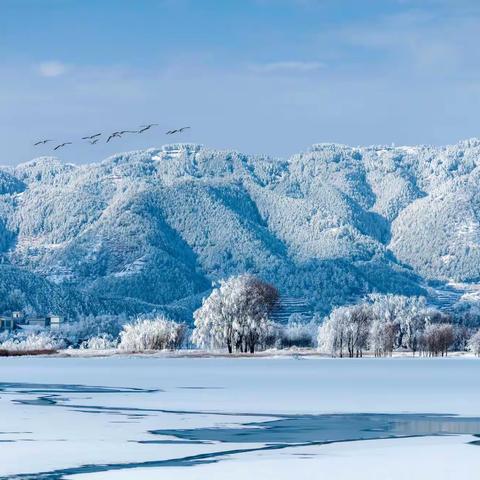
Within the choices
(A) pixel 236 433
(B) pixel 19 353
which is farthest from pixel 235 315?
(A) pixel 236 433

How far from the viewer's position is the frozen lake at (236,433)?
31125 mm

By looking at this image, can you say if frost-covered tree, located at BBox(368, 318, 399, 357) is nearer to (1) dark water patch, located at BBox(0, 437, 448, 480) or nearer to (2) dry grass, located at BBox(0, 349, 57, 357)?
(2) dry grass, located at BBox(0, 349, 57, 357)

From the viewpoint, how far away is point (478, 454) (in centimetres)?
3341

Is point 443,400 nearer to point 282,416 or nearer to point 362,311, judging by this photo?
point 282,416

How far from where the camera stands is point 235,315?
154500mm

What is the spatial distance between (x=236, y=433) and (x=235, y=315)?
116 meters

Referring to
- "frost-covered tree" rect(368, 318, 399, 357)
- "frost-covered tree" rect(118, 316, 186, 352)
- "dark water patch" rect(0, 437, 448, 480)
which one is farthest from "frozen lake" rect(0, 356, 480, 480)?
"frost-covered tree" rect(368, 318, 399, 357)

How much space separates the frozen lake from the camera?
31125mm

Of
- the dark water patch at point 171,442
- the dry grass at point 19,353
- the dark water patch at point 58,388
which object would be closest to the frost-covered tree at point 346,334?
the dry grass at point 19,353

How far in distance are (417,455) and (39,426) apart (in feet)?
44.1

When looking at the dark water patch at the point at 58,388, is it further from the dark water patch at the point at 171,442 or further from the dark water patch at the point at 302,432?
the dark water patch at the point at 171,442

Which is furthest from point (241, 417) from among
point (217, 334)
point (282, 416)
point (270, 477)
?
point (217, 334)

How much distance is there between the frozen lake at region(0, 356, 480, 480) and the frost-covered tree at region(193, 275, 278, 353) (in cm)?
8962

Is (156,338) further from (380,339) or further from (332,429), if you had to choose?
(332,429)
